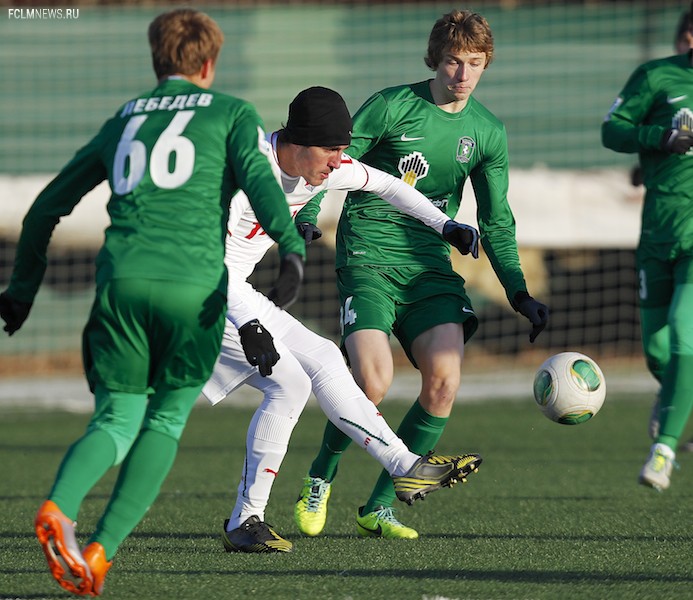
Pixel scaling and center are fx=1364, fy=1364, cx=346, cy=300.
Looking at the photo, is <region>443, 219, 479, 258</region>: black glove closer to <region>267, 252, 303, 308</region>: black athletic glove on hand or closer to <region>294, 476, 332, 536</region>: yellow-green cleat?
<region>294, 476, 332, 536</region>: yellow-green cleat

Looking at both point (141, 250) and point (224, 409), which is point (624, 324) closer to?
point (224, 409)

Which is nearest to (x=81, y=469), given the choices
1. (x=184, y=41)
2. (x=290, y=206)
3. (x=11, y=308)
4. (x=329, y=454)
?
(x=11, y=308)

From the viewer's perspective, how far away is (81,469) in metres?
3.94

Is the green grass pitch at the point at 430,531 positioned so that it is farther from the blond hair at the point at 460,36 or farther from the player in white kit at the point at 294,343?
the blond hair at the point at 460,36

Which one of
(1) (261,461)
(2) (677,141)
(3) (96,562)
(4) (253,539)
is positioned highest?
(2) (677,141)

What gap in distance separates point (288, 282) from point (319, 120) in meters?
1.06

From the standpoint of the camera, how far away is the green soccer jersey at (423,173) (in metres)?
5.91

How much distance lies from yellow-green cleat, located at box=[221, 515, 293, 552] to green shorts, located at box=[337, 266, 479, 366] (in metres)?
0.94

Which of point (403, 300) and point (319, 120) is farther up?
point (319, 120)

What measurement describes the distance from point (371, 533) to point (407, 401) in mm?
6945

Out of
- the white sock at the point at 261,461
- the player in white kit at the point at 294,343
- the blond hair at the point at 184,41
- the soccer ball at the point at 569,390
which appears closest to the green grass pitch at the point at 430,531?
the white sock at the point at 261,461

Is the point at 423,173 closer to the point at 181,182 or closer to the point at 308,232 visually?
the point at 308,232

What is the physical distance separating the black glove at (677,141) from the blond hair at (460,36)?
3.12 ft

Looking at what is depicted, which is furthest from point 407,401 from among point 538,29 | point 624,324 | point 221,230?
point 221,230
